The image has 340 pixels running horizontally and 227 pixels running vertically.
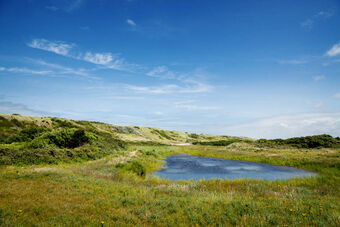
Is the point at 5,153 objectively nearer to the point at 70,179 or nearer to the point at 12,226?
the point at 70,179

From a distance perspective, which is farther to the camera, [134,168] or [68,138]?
[68,138]

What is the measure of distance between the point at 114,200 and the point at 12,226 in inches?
185

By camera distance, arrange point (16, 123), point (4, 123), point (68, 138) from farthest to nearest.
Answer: point (16, 123), point (4, 123), point (68, 138)

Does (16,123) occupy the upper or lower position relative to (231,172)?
upper

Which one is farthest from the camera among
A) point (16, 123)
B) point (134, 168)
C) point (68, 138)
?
point (16, 123)

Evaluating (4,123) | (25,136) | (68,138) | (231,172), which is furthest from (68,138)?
(4,123)

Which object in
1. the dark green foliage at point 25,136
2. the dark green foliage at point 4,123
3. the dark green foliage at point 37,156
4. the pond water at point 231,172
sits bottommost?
the pond water at point 231,172

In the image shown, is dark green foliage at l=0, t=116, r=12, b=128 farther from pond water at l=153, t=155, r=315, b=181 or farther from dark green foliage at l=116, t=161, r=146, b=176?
pond water at l=153, t=155, r=315, b=181

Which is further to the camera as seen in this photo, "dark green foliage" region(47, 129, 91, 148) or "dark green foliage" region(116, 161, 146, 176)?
"dark green foliage" region(47, 129, 91, 148)

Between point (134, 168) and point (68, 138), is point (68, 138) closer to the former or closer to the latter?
point (68, 138)

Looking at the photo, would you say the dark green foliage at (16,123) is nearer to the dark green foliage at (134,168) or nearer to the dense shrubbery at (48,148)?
the dense shrubbery at (48,148)

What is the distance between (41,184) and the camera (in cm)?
1383

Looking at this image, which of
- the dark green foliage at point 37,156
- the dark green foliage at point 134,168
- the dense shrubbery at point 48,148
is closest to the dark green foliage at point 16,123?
the dense shrubbery at point 48,148

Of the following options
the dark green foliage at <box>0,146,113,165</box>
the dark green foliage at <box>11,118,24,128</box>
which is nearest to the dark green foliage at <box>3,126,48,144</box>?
the dark green foliage at <box>0,146,113,165</box>
